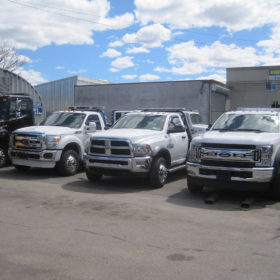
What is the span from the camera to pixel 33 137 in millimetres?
10898

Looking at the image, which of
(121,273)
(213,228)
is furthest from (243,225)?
(121,273)

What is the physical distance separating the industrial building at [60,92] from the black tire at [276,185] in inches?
1123

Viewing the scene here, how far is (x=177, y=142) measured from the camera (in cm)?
1079

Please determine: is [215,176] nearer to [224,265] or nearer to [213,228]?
[213,228]

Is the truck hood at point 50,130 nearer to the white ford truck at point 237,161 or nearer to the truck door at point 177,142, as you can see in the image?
the truck door at point 177,142

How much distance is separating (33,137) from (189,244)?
6990mm

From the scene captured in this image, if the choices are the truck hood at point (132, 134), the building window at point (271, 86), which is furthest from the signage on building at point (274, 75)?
the truck hood at point (132, 134)

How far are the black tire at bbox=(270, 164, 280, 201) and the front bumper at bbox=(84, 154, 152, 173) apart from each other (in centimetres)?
293

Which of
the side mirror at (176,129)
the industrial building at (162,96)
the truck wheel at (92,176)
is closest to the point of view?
the truck wheel at (92,176)

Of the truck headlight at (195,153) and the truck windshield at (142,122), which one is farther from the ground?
the truck windshield at (142,122)

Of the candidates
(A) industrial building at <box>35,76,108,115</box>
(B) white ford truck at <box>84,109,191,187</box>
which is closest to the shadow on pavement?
(B) white ford truck at <box>84,109,191,187</box>

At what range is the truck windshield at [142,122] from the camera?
10.5 metres

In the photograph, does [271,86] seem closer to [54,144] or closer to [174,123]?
[174,123]

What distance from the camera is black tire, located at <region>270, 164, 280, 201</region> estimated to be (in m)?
7.77
